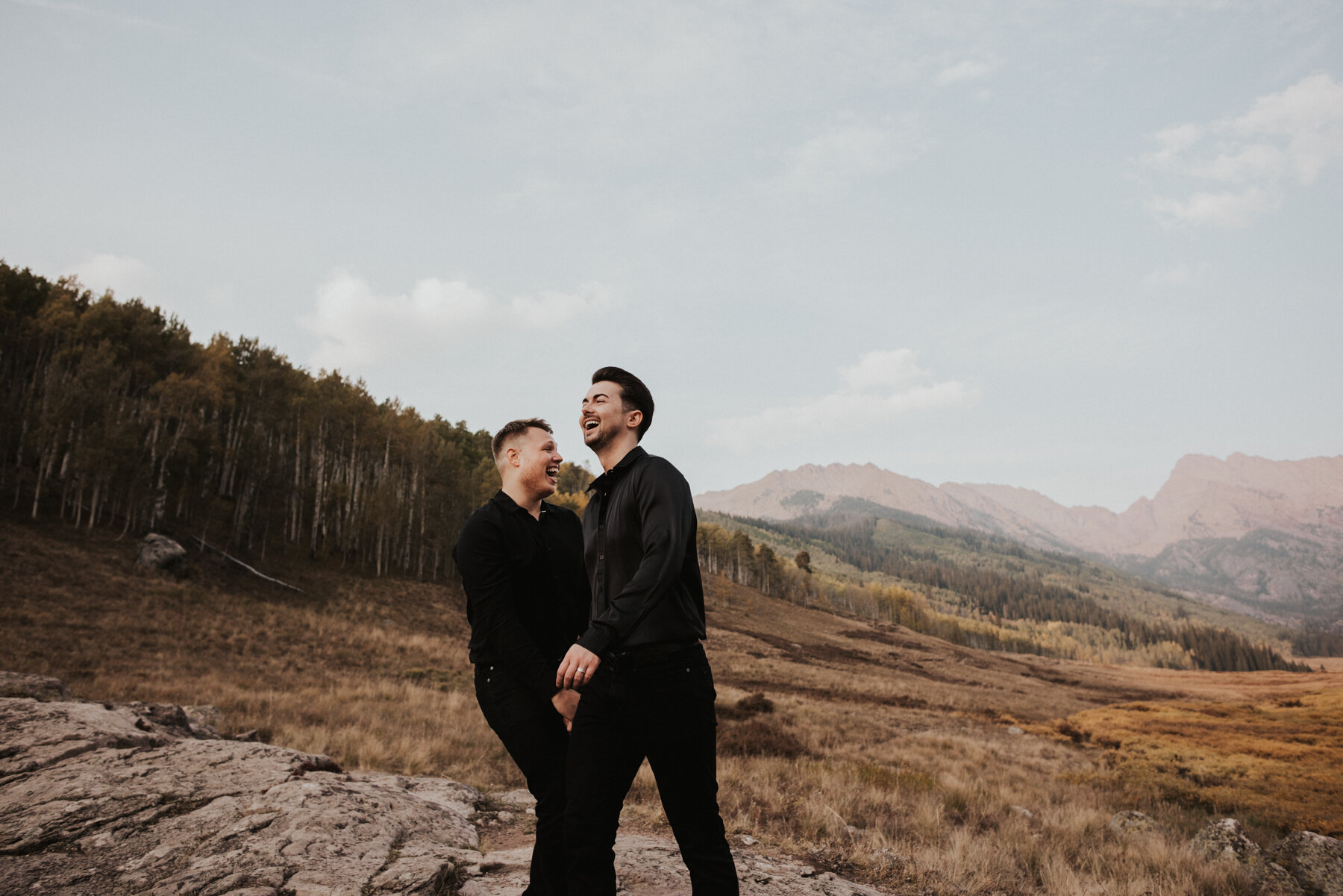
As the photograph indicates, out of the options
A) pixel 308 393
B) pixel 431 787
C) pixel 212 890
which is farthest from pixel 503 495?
pixel 308 393

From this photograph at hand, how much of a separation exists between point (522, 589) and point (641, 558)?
2.89 feet

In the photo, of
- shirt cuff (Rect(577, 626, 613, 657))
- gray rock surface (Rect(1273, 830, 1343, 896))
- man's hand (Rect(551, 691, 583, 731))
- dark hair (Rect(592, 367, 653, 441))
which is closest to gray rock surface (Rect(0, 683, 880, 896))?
man's hand (Rect(551, 691, 583, 731))

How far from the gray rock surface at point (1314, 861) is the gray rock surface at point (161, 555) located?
1372 inches

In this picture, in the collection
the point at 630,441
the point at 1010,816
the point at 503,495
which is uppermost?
the point at 630,441

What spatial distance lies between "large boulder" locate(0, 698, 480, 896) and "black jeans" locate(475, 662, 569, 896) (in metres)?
1.01

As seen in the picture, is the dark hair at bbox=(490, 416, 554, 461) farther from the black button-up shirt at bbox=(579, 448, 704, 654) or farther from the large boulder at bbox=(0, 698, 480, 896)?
the large boulder at bbox=(0, 698, 480, 896)

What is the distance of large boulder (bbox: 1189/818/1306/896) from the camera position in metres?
6.23

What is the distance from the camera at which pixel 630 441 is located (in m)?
2.88

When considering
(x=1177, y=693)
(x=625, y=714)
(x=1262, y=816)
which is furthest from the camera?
(x=1177, y=693)

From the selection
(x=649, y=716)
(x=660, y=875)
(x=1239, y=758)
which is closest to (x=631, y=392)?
(x=649, y=716)

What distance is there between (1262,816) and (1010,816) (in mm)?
7378

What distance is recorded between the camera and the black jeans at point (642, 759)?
2.35 m

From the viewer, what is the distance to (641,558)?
263 centimetres

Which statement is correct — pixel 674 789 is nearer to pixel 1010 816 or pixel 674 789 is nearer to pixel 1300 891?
pixel 1010 816
